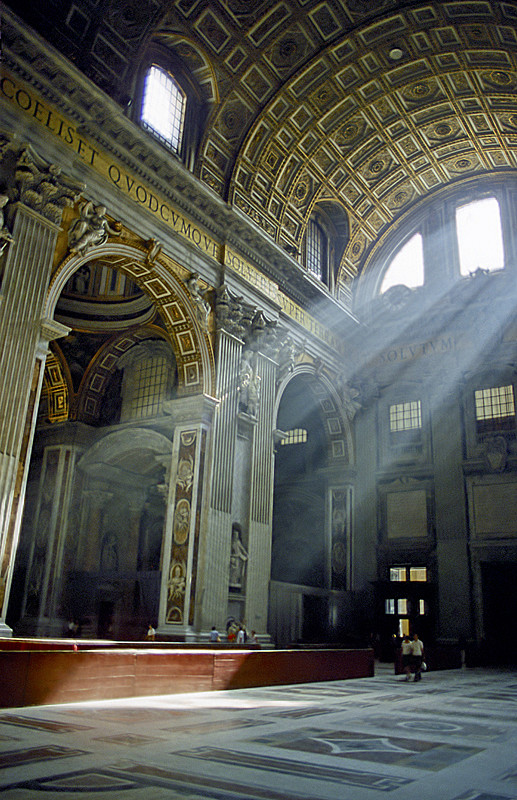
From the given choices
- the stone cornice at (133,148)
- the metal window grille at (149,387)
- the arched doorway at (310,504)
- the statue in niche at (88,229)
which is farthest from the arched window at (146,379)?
the statue in niche at (88,229)

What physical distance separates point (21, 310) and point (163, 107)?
6.88 m

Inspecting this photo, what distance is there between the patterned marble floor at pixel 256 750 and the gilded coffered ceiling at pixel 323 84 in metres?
11.4

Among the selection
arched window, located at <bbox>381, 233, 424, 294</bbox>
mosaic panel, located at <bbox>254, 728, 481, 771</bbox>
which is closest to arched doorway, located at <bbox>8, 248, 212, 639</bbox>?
arched window, located at <bbox>381, 233, 424, 294</bbox>

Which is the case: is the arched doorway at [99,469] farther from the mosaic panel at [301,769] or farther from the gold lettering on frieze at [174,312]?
the mosaic panel at [301,769]

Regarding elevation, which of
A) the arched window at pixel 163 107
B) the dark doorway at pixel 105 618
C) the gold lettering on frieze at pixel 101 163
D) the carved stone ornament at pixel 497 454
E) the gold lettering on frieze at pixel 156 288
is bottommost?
the dark doorway at pixel 105 618

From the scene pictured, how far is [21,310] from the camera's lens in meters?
10.4

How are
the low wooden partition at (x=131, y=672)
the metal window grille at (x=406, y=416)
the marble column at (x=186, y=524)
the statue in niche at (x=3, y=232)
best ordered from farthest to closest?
the metal window grille at (x=406, y=416), the marble column at (x=186, y=524), the statue in niche at (x=3, y=232), the low wooden partition at (x=131, y=672)

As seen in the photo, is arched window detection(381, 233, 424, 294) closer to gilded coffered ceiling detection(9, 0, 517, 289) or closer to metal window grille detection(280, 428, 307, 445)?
A: gilded coffered ceiling detection(9, 0, 517, 289)

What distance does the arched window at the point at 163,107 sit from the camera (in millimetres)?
14375

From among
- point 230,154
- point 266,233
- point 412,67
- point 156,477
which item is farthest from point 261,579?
point 412,67

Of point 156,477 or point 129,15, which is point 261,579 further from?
point 129,15

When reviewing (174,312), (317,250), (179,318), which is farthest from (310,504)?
(174,312)

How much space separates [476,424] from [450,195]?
741cm

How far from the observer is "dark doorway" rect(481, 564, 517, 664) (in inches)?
719
